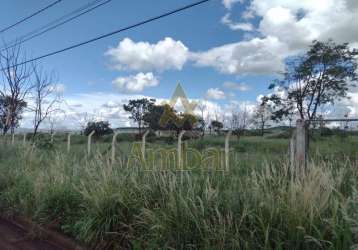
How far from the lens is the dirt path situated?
15.1ft

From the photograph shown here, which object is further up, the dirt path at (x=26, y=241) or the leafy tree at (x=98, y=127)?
the leafy tree at (x=98, y=127)

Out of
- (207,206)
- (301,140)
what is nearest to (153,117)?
(301,140)

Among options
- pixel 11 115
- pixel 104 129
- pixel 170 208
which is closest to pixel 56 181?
pixel 170 208

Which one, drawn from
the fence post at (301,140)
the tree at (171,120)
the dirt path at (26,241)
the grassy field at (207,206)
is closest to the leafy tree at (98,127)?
the tree at (171,120)

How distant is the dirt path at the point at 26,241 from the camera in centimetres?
459

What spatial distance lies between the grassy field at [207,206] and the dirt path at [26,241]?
18 centimetres

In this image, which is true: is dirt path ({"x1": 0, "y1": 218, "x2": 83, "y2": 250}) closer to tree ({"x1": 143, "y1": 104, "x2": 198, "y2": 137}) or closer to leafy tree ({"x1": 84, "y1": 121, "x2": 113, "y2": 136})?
tree ({"x1": 143, "y1": 104, "x2": 198, "y2": 137})

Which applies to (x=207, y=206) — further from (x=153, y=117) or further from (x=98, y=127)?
(x=153, y=117)

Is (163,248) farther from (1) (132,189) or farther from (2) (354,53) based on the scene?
(2) (354,53)

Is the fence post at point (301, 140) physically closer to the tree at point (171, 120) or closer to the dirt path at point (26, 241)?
the dirt path at point (26, 241)

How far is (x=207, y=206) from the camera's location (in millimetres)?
3590

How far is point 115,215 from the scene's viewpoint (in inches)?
169

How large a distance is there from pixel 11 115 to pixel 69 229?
1259 cm

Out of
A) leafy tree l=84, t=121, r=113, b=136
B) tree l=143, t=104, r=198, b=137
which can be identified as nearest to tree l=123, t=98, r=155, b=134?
tree l=143, t=104, r=198, b=137
